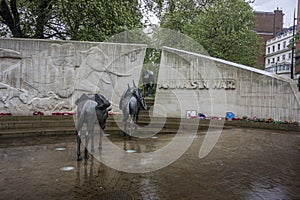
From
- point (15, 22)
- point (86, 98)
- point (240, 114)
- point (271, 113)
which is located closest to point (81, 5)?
point (15, 22)

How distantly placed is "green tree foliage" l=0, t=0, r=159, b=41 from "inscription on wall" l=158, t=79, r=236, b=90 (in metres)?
5.55

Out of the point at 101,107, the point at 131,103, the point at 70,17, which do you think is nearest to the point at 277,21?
the point at 70,17

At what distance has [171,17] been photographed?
2903cm

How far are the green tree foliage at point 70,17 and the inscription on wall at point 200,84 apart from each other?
555 cm

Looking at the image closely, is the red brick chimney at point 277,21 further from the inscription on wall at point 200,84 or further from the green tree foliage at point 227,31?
the inscription on wall at point 200,84

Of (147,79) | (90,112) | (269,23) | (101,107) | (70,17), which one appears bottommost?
(90,112)

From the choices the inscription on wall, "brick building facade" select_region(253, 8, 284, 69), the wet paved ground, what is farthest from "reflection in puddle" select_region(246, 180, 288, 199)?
"brick building facade" select_region(253, 8, 284, 69)

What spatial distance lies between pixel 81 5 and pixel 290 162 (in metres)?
13.6

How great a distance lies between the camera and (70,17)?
14891 millimetres

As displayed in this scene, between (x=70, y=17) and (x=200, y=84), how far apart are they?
356 inches

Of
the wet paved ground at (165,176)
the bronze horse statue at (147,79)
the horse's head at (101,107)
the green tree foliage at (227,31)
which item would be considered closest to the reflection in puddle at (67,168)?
the wet paved ground at (165,176)

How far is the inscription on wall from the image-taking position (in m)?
12.5

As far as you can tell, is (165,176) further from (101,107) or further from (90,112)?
(90,112)

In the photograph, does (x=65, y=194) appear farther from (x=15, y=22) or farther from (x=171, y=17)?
(x=171, y=17)
